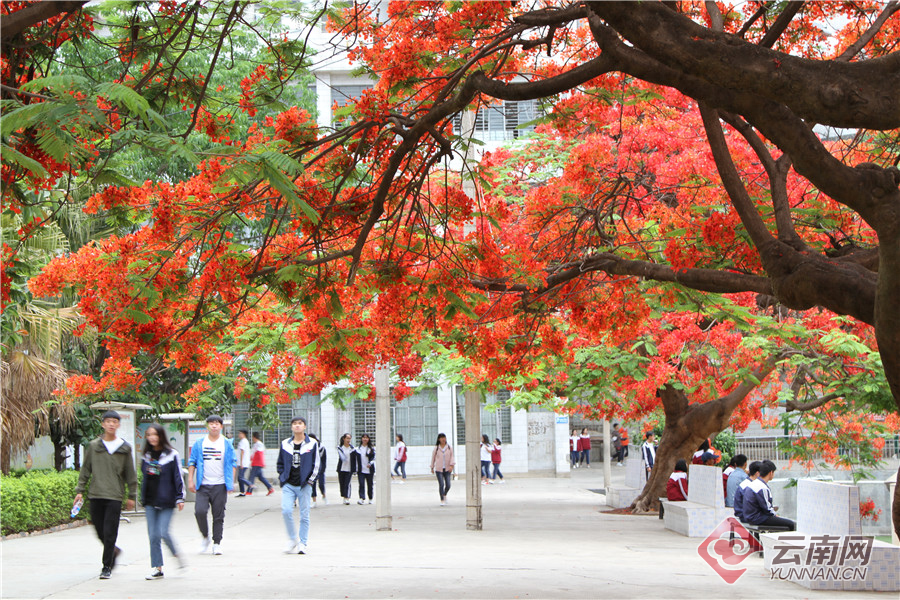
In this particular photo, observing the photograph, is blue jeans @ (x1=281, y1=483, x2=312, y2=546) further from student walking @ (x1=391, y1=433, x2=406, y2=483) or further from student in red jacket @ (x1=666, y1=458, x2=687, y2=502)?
student walking @ (x1=391, y1=433, x2=406, y2=483)

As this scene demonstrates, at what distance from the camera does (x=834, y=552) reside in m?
9.62

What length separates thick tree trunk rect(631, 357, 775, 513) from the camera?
56.5 feet

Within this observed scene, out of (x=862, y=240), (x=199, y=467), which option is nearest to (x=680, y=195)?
(x=862, y=240)

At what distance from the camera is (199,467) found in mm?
11375

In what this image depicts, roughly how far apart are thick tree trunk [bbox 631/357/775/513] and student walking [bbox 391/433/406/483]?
10956 millimetres

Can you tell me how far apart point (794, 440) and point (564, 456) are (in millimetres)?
19756

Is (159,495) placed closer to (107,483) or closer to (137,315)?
(107,483)

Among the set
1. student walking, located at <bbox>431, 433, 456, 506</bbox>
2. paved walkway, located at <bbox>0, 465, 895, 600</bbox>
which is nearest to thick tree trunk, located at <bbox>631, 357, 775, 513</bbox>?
paved walkway, located at <bbox>0, 465, 895, 600</bbox>

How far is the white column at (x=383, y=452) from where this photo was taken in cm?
1477

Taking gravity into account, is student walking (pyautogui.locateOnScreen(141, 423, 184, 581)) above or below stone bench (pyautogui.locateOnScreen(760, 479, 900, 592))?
above

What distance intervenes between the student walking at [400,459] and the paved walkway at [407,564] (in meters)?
9.94

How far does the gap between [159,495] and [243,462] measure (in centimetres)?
1506

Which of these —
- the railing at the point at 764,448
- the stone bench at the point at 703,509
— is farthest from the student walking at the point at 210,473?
the railing at the point at 764,448

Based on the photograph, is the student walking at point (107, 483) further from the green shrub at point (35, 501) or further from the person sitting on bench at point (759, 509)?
the person sitting on bench at point (759, 509)
